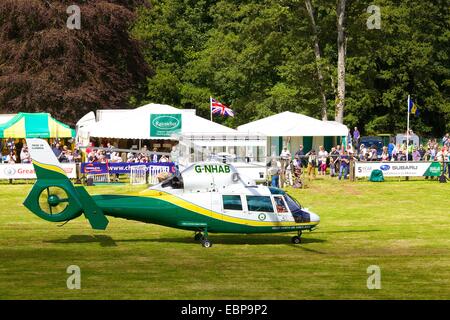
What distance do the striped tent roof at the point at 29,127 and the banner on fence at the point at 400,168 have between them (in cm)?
1895

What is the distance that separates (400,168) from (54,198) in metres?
29.5

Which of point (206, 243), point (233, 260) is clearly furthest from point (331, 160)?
point (233, 260)

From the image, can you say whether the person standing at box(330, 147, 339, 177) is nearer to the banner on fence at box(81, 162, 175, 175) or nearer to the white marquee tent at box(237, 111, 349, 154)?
the white marquee tent at box(237, 111, 349, 154)

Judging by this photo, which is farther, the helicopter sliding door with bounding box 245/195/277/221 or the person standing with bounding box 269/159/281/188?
the person standing with bounding box 269/159/281/188

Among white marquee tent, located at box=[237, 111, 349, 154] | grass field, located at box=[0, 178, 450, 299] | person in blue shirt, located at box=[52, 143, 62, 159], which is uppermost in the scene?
white marquee tent, located at box=[237, 111, 349, 154]

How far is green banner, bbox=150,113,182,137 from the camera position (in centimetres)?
5900

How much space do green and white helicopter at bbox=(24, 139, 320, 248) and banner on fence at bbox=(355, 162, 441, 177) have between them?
23.6 meters

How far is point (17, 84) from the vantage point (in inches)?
2904

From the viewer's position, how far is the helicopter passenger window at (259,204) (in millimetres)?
31453

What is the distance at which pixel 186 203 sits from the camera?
3105 centimetres

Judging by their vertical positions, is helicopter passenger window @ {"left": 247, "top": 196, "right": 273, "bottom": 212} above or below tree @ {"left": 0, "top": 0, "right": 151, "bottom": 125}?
below

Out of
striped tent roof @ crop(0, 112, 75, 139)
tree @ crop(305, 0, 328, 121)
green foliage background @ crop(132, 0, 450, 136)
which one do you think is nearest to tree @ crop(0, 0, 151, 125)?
green foliage background @ crop(132, 0, 450, 136)

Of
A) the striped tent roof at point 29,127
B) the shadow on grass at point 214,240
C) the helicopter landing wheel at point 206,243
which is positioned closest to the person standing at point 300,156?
the striped tent roof at point 29,127

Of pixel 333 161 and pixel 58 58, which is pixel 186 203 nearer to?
pixel 333 161
